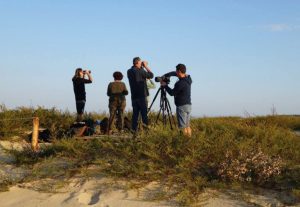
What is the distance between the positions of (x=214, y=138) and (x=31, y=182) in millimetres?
3466

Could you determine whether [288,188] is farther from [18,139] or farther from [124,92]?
[18,139]

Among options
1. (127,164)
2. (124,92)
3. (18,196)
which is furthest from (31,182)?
(124,92)

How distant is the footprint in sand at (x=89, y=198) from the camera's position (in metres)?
7.45

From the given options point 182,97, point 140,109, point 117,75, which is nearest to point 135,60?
point 140,109

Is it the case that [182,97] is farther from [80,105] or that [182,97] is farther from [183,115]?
[80,105]

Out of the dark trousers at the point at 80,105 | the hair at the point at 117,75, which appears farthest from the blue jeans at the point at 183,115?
the dark trousers at the point at 80,105

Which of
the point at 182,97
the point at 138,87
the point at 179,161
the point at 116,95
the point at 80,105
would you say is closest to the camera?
the point at 179,161

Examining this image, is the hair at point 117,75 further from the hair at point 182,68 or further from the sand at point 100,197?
the sand at point 100,197

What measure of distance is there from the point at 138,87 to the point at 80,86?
2.69 m

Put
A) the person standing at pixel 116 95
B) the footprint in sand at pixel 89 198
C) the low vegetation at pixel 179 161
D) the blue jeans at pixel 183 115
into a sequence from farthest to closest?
the person standing at pixel 116 95 → the blue jeans at pixel 183 115 → the low vegetation at pixel 179 161 → the footprint in sand at pixel 89 198

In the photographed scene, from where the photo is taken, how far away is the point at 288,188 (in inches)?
300

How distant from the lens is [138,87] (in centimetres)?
1150

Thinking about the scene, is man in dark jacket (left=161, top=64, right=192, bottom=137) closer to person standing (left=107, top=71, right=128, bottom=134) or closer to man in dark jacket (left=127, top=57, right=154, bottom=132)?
man in dark jacket (left=127, top=57, right=154, bottom=132)

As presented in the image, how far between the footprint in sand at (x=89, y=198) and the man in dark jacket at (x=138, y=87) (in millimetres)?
4031
